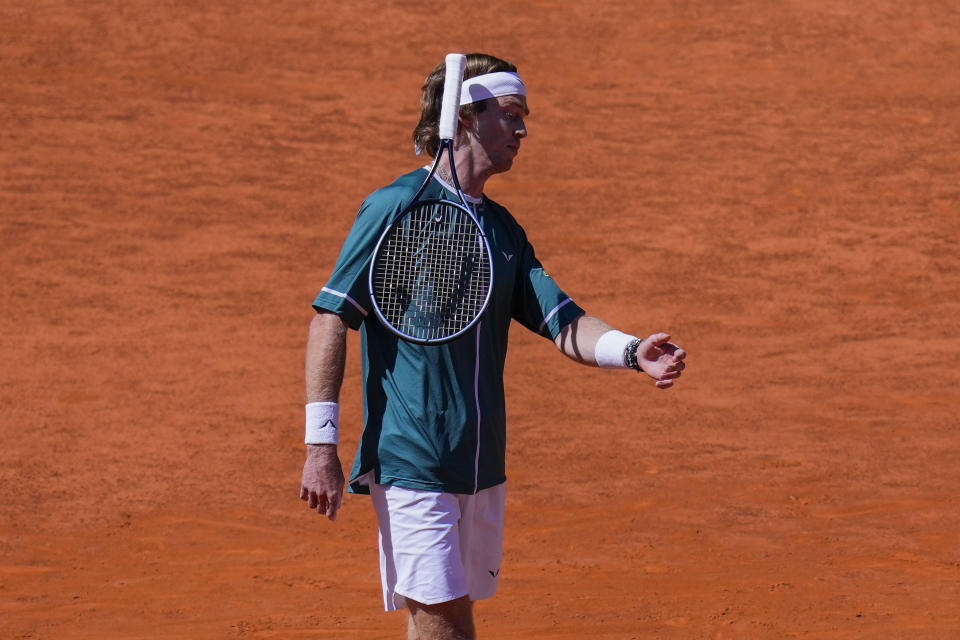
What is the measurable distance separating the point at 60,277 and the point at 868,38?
11.6 m

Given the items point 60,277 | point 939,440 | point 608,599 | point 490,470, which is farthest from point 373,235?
point 60,277

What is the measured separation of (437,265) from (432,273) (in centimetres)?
3

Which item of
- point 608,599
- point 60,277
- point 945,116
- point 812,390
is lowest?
point 608,599

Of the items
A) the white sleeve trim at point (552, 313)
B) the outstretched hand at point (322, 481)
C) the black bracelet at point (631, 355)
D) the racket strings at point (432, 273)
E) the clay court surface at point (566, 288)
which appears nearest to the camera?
the outstretched hand at point (322, 481)

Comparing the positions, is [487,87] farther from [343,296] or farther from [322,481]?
[322,481]

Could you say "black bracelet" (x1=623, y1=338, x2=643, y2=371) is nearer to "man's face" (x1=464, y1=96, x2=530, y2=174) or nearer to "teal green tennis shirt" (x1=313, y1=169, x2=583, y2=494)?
"teal green tennis shirt" (x1=313, y1=169, x2=583, y2=494)

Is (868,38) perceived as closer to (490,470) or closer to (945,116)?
(945,116)

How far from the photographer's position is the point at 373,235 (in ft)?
12.9

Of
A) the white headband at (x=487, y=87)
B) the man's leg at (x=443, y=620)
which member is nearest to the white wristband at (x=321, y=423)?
the man's leg at (x=443, y=620)

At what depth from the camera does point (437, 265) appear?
4.00 m

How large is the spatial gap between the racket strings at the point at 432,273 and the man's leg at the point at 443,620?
81 cm

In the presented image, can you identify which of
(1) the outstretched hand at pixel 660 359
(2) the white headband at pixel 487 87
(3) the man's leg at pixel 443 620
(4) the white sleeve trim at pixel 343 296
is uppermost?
(2) the white headband at pixel 487 87

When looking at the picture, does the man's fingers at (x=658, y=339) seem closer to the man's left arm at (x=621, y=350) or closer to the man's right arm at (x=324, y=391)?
the man's left arm at (x=621, y=350)

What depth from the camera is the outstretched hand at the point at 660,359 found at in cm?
393
